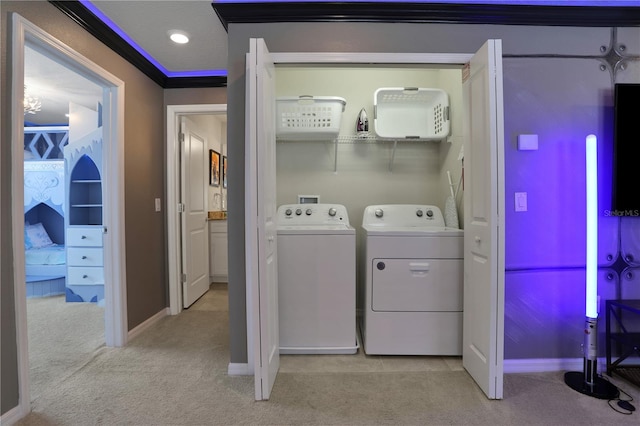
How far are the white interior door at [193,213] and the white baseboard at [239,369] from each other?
138 centimetres

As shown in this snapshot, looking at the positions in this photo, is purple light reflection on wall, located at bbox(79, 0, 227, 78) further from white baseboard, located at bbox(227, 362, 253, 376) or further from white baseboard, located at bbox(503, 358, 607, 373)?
white baseboard, located at bbox(503, 358, 607, 373)

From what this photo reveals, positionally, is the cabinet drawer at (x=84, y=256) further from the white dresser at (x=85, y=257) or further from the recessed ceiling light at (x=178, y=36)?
the recessed ceiling light at (x=178, y=36)

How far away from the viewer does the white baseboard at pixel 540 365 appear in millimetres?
1811

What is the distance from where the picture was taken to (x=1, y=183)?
1352 mm

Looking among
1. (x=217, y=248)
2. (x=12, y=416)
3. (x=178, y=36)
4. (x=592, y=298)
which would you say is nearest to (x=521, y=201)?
(x=592, y=298)

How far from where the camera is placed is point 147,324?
2.49m

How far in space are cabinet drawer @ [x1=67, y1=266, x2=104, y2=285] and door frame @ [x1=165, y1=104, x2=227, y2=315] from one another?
0.99 metres

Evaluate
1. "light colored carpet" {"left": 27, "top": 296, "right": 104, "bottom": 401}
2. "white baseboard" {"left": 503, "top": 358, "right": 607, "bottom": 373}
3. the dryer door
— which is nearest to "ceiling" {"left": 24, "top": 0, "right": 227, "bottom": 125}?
the dryer door

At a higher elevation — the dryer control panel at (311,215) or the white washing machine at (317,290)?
the dryer control panel at (311,215)

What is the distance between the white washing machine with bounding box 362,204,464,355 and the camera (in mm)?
1924

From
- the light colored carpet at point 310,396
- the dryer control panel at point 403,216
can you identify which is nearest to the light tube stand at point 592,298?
the light colored carpet at point 310,396

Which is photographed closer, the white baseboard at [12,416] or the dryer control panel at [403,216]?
the white baseboard at [12,416]

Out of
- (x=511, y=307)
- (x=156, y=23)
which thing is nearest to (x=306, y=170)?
(x=156, y=23)

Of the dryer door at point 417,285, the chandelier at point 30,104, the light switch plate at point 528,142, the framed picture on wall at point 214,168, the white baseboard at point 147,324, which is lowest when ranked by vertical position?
the white baseboard at point 147,324
